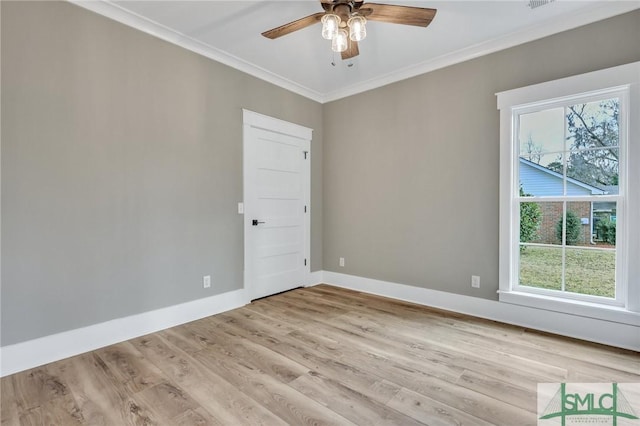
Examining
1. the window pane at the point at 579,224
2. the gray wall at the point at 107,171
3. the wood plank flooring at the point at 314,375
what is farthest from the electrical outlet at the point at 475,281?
the gray wall at the point at 107,171

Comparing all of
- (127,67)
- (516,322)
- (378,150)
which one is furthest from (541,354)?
(127,67)

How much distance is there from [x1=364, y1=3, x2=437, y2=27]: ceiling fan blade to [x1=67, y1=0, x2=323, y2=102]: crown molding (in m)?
1.82

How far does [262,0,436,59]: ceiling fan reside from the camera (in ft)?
6.15

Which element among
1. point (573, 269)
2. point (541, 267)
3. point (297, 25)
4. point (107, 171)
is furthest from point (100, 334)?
point (573, 269)

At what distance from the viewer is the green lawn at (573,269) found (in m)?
2.51

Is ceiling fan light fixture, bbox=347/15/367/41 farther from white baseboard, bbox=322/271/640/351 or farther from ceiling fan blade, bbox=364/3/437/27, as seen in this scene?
white baseboard, bbox=322/271/640/351

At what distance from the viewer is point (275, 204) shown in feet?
12.6

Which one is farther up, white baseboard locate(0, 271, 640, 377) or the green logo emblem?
white baseboard locate(0, 271, 640, 377)

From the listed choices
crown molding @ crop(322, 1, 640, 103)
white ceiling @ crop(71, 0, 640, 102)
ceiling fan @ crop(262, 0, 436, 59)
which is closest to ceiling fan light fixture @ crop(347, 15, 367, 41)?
ceiling fan @ crop(262, 0, 436, 59)

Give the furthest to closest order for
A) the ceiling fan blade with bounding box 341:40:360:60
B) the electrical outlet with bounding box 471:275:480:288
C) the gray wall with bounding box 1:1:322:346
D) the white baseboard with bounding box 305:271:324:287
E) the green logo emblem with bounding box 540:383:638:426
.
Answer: the white baseboard with bounding box 305:271:324:287
the electrical outlet with bounding box 471:275:480:288
the ceiling fan blade with bounding box 341:40:360:60
the gray wall with bounding box 1:1:322:346
the green logo emblem with bounding box 540:383:638:426

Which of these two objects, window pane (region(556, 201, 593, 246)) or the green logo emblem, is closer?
the green logo emblem

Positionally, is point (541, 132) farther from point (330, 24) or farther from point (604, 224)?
point (330, 24)

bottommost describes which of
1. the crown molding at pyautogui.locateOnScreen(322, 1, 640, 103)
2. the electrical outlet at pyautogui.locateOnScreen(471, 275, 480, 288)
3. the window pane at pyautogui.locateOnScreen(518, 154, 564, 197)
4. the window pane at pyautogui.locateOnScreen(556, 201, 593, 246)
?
the electrical outlet at pyautogui.locateOnScreen(471, 275, 480, 288)

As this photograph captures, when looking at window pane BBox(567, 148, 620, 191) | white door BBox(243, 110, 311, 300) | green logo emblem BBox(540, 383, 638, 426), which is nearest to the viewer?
green logo emblem BBox(540, 383, 638, 426)
